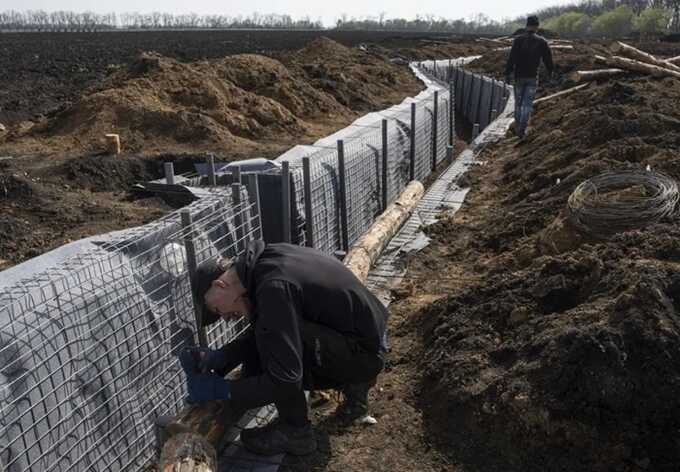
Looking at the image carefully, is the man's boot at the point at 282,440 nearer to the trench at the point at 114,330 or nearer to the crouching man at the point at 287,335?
the crouching man at the point at 287,335

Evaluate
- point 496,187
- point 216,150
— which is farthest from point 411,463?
point 216,150

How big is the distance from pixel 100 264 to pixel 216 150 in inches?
419

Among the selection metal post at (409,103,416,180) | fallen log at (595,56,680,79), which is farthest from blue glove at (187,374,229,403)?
fallen log at (595,56,680,79)

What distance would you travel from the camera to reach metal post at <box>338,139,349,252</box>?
6.87m

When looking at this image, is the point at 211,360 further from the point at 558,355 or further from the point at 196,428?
the point at 558,355

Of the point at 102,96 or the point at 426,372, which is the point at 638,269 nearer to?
the point at 426,372

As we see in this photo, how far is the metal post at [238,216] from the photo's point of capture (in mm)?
4586

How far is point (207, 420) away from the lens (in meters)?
3.45

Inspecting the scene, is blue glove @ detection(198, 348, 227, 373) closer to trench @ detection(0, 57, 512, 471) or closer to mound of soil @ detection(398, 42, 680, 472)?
trench @ detection(0, 57, 512, 471)

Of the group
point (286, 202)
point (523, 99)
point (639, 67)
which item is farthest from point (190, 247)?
point (639, 67)

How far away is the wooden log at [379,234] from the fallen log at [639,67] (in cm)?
1117

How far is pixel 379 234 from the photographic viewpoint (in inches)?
262

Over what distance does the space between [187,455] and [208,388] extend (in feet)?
1.45

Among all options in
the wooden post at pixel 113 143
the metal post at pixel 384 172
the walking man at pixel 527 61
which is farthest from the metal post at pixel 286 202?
the wooden post at pixel 113 143
